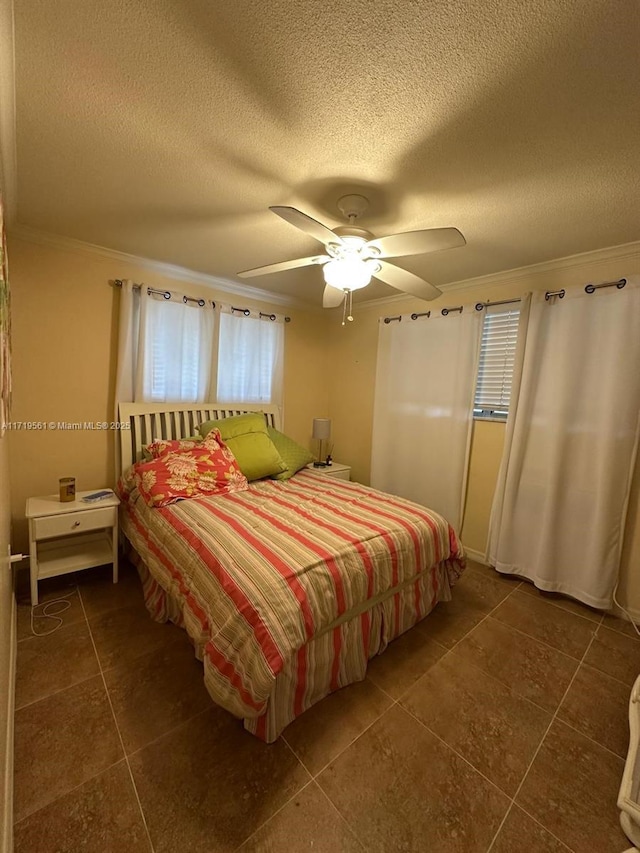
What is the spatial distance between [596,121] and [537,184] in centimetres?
36

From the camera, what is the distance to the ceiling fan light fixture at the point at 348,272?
168 centimetres

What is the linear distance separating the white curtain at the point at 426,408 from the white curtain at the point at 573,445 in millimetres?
391

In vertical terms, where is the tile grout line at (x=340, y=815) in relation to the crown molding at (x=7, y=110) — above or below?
below

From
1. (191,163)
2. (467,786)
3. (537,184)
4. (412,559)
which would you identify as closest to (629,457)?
(412,559)

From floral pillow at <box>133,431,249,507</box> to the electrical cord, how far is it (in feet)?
2.67

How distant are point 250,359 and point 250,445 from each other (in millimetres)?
1003

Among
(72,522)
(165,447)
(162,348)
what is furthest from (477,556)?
(162,348)

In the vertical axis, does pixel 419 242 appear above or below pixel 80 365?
above

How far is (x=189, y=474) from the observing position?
2.30m

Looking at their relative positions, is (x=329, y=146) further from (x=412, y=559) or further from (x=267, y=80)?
(x=412, y=559)

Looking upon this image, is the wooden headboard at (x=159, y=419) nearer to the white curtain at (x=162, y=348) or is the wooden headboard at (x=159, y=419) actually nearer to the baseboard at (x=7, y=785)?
the white curtain at (x=162, y=348)

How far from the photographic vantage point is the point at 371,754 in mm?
1338

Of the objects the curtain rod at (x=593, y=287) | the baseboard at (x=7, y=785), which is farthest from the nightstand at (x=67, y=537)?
the curtain rod at (x=593, y=287)

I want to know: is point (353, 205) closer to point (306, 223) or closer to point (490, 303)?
point (306, 223)
